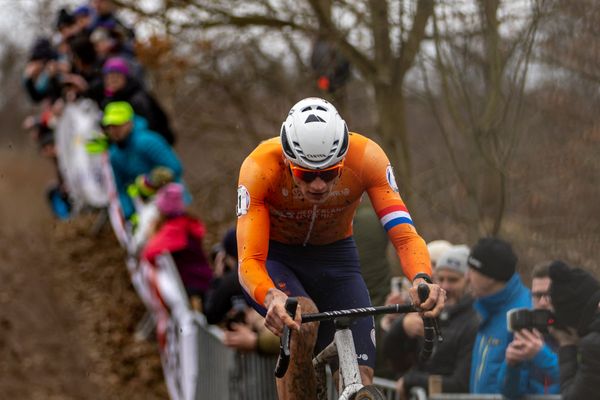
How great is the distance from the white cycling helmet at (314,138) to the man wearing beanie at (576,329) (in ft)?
5.38

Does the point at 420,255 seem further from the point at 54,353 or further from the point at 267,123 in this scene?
the point at 54,353

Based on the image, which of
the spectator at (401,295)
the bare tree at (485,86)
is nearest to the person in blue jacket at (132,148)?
the bare tree at (485,86)

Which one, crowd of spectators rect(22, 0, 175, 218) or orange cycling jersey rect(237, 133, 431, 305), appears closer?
orange cycling jersey rect(237, 133, 431, 305)

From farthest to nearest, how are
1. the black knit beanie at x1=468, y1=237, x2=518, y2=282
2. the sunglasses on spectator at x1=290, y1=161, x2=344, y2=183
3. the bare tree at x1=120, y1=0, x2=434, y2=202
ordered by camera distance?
the bare tree at x1=120, y1=0, x2=434, y2=202, the black knit beanie at x1=468, y1=237, x2=518, y2=282, the sunglasses on spectator at x1=290, y1=161, x2=344, y2=183

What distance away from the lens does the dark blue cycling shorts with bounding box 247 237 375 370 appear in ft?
23.2

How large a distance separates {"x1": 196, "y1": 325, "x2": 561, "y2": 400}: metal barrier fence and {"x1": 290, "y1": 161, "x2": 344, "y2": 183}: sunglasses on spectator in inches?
93.2

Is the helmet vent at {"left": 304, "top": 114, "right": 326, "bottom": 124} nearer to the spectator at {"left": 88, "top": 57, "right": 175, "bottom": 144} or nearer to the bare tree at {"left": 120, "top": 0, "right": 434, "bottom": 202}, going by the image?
the bare tree at {"left": 120, "top": 0, "right": 434, "bottom": 202}

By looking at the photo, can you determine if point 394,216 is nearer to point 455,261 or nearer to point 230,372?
point 455,261

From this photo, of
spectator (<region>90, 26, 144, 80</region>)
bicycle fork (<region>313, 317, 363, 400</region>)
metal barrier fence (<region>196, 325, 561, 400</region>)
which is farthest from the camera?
spectator (<region>90, 26, 144, 80</region>)

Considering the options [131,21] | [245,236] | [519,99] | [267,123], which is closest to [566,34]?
[519,99]

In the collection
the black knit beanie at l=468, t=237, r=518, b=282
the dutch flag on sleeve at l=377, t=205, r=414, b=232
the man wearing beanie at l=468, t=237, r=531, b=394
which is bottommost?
Answer: the man wearing beanie at l=468, t=237, r=531, b=394

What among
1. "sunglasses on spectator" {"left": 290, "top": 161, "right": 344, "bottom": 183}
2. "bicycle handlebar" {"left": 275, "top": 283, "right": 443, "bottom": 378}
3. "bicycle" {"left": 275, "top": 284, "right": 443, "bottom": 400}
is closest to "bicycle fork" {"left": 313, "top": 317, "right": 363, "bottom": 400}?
"bicycle" {"left": 275, "top": 284, "right": 443, "bottom": 400}

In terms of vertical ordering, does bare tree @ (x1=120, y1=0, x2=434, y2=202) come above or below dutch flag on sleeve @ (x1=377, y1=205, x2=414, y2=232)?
above

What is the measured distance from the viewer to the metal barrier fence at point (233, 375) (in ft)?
29.9
